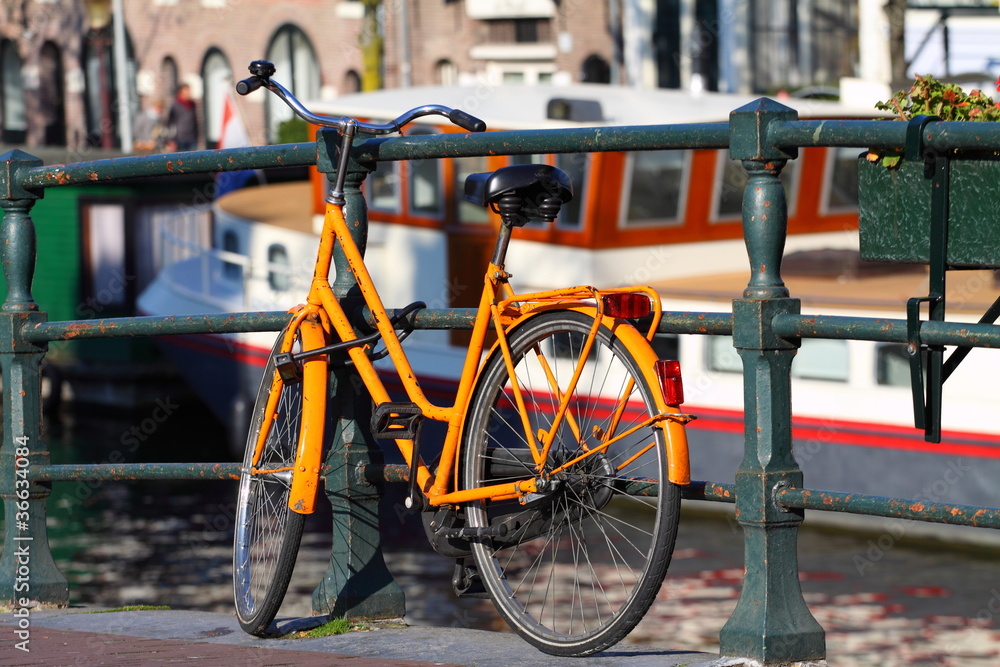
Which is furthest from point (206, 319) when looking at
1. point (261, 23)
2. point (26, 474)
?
point (261, 23)

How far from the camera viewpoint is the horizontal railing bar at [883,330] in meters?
2.90

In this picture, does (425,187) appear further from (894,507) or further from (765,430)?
(894,507)

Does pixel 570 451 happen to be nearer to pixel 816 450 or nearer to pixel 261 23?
pixel 816 450

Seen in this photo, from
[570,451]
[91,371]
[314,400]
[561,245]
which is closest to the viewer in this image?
[570,451]

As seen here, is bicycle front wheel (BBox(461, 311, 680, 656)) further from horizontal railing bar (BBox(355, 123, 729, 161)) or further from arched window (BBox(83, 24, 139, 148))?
arched window (BBox(83, 24, 139, 148))

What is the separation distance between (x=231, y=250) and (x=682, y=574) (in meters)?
7.68

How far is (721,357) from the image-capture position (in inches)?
503

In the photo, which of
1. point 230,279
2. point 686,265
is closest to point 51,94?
point 230,279

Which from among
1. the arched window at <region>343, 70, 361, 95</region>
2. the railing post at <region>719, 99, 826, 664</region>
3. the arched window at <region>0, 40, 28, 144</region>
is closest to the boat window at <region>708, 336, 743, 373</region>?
the railing post at <region>719, 99, 826, 664</region>

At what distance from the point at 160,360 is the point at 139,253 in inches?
83.1

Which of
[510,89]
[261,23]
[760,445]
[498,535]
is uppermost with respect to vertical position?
[261,23]

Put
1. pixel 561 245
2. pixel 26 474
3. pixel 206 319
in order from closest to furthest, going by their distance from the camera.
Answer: pixel 206 319 < pixel 26 474 < pixel 561 245

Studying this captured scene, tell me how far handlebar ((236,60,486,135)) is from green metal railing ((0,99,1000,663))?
58 millimetres

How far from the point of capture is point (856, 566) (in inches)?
453
